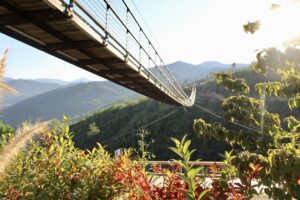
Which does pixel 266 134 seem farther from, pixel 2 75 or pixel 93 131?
pixel 93 131

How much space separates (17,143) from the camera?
3.54 feet

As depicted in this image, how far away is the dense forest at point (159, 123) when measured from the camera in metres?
87.2

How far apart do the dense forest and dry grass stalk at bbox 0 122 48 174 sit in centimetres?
7931

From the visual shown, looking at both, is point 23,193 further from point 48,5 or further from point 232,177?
point 48,5

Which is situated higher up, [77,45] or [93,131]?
[77,45]

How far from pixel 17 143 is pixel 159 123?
100 m

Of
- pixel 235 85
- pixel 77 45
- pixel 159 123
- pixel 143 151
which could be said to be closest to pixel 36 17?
pixel 77 45

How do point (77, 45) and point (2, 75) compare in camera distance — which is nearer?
point (2, 75)

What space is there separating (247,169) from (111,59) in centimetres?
877

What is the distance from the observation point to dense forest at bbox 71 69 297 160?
87250 mm

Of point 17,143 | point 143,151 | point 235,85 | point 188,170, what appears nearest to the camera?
point 17,143

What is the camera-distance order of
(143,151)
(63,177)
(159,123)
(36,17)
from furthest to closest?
(159,123)
(36,17)
(143,151)
(63,177)

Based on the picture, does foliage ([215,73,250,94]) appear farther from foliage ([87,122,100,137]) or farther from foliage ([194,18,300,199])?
foliage ([87,122,100,137])

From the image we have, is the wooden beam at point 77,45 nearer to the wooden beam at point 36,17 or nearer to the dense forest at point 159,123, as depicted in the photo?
the wooden beam at point 36,17
